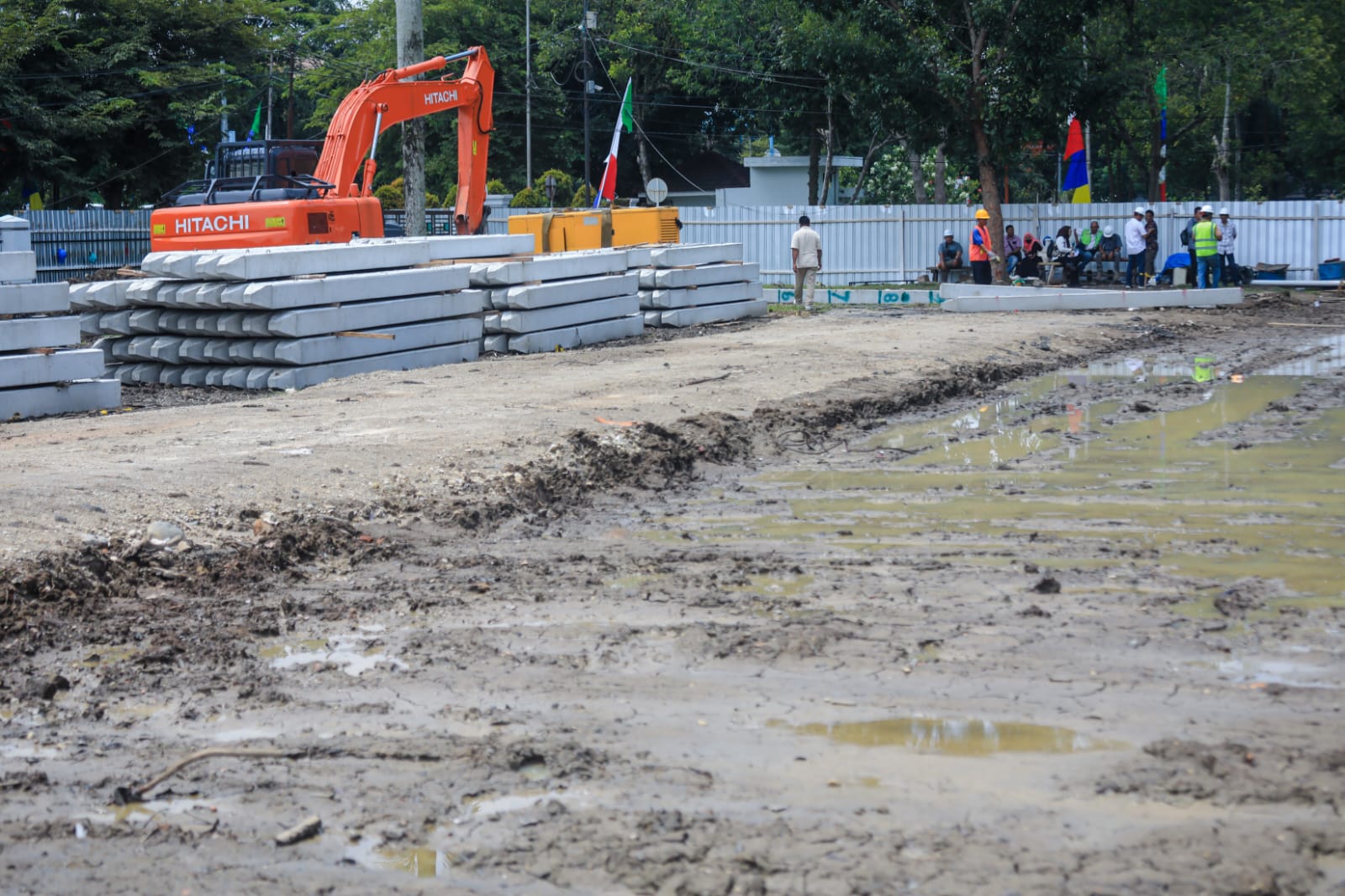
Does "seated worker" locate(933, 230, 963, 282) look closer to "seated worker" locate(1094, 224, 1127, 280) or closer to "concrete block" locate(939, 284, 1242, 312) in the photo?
"seated worker" locate(1094, 224, 1127, 280)

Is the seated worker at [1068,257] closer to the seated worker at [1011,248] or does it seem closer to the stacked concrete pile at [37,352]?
the seated worker at [1011,248]

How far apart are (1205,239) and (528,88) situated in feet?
101

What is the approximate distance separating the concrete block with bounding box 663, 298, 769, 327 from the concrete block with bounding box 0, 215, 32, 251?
9.42 meters

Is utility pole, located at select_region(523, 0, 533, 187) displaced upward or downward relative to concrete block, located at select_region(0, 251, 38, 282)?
upward

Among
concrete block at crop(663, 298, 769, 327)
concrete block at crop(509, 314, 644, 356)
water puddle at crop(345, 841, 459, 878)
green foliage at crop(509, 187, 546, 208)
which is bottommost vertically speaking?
water puddle at crop(345, 841, 459, 878)

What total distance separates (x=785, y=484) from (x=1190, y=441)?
3528mm

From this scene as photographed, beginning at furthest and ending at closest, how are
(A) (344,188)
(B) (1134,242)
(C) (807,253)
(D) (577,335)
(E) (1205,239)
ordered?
(B) (1134,242) → (E) (1205,239) → (C) (807,253) → (A) (344,188) → (D) (577,335)

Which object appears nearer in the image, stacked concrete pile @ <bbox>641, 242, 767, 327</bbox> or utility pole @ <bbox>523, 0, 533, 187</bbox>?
stacked concrete pile @ <bbox>641, 242, 767, 327</bbox>

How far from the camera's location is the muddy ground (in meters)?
3.90

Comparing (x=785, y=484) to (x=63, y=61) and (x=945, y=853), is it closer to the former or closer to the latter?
(x=945, y=853)

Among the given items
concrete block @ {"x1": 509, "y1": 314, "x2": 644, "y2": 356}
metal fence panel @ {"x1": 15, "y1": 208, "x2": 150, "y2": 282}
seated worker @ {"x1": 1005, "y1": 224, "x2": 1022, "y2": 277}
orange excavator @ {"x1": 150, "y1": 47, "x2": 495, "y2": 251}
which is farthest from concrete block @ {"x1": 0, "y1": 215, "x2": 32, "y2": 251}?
seated worker @ {"x1": 1005, "y1": 224, "x2": 1022, "y2": 277}

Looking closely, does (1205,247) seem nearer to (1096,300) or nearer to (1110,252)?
(1110,252)

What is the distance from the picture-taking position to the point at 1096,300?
22.8 metres

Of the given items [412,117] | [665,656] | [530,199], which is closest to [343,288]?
[412,117]
